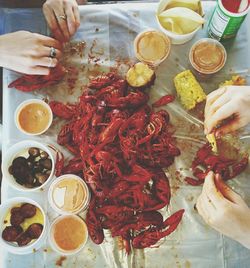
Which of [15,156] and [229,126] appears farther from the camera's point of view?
[15,156]

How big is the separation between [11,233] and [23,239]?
0.19ft

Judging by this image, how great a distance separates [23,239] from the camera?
5.86ft

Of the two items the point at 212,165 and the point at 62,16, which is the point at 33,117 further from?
the point at 212,165

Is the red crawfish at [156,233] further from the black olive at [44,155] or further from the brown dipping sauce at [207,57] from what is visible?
the brown dipping sauce at [207,57]

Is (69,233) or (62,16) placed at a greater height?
(62,16)

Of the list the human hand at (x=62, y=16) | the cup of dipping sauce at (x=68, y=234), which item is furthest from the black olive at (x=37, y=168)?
the human hand at (x=62, y=16)

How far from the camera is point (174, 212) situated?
1.87 m

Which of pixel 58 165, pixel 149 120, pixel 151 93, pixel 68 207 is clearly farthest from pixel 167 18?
pixel 68 207

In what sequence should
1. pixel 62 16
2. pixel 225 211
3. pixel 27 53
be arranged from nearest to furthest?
pixel 225 211, pixel 27 53, pixel 62 16

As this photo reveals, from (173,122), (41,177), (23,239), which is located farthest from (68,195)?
(173,122)

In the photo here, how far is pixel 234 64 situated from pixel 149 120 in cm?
51

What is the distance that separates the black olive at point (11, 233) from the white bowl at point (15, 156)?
169 mm

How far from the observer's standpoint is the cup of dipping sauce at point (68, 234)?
1.79 metres

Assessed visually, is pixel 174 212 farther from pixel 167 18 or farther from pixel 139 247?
pixel 167 18
